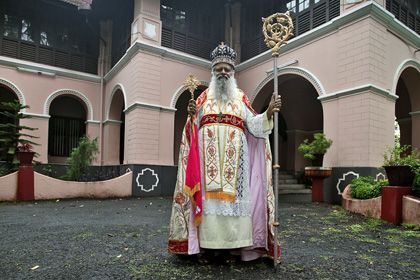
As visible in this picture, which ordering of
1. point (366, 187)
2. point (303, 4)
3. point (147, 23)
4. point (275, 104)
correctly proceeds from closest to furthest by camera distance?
1. point (275, 104)
2. point (366, 187)
3. point (303, 4)
4. point (147, 23)

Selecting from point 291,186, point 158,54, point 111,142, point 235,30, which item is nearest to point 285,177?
point 291,186

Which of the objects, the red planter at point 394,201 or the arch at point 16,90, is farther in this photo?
the arch at point 16,90

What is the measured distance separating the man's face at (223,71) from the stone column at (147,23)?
7.88 m

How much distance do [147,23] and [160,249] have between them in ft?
28.4

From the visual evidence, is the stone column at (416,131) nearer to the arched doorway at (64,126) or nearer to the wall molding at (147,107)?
the wall molding at (147,107)

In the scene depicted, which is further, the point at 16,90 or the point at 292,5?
the point at 16,90

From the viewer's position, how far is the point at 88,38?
13.8 m

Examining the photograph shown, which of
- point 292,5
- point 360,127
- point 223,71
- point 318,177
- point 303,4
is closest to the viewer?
point 223,71

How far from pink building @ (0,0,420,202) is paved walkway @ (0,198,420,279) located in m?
3.36

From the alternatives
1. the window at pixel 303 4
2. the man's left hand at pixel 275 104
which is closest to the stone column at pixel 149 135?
the window at pixel 303 4

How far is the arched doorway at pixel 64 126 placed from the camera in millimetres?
13273

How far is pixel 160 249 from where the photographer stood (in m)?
3.97

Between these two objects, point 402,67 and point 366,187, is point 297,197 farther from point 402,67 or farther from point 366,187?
point 402,67

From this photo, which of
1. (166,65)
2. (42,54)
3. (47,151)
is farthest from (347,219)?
(42,54)
